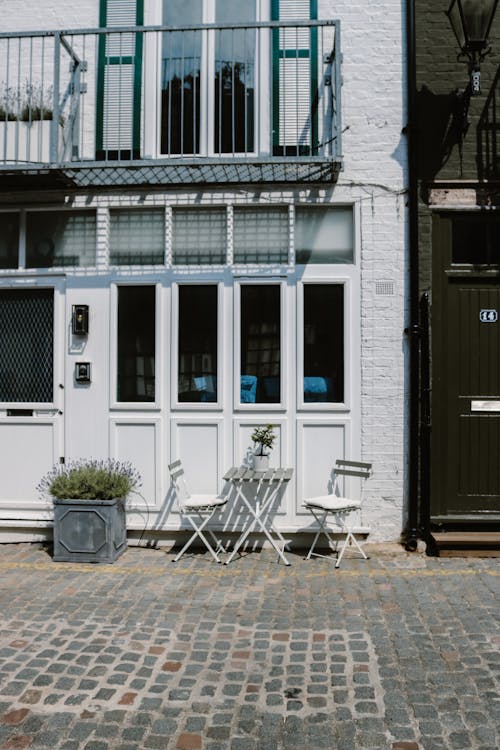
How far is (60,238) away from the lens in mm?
7082

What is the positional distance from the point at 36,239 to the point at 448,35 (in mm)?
4715

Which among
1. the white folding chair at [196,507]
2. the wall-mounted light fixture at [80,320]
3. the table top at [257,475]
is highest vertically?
the wall-mounted light fixture at [80,320]

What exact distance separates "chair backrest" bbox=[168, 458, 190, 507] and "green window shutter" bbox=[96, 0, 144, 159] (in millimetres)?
3261

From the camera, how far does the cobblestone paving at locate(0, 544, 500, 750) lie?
344 cm

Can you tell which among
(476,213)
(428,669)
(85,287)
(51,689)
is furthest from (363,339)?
(51,689)

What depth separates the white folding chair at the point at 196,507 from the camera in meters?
6.22

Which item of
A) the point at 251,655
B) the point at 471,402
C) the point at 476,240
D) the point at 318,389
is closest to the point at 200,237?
the point at 318,389

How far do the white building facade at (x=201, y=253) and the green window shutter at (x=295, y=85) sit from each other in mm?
17

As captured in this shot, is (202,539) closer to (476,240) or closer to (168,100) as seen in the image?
(476,240)

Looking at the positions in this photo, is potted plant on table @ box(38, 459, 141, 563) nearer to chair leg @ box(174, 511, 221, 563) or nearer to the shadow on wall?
chair leg @ box(174, 511, 221, 563)

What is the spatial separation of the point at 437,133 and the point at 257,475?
3.83m

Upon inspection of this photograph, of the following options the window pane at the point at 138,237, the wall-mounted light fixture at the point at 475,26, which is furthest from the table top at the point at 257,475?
the wall-mounted light fixture at the point at 475,26

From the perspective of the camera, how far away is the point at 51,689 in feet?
A: 12.6

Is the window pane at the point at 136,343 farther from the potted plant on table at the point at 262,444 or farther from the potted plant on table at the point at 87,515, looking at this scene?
the potted plant on table at the point at 262,444
